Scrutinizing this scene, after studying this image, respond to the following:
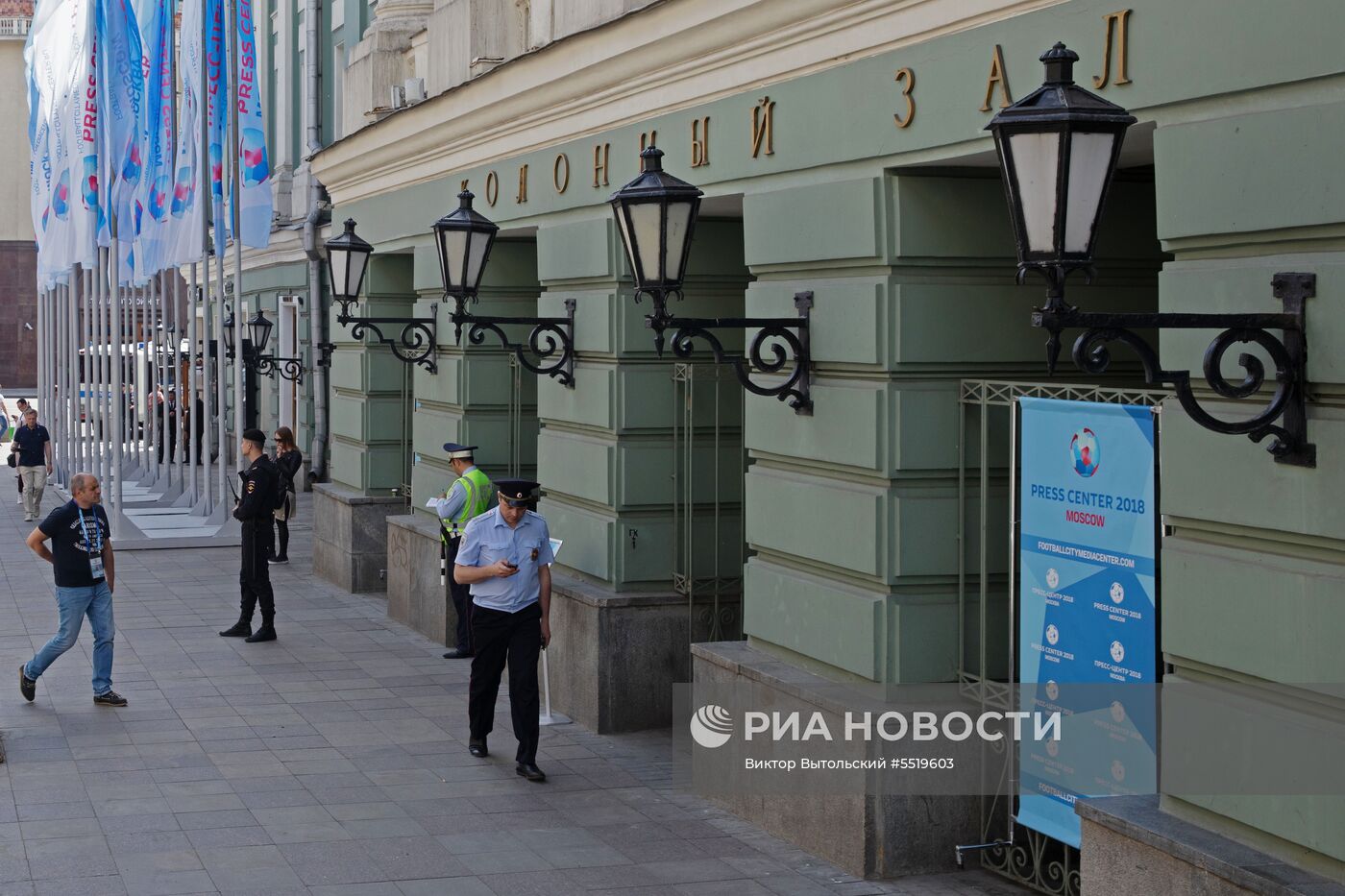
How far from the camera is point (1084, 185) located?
16.8 feet

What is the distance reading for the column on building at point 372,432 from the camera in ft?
55.6

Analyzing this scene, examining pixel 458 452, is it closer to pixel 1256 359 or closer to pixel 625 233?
pixel 625 233

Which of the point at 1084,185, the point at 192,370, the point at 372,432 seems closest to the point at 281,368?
the point at 192,370

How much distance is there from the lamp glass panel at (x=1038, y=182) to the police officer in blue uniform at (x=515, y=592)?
486 cm

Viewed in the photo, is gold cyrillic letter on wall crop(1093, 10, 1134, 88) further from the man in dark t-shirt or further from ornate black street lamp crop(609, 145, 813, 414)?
the man in dark t-shirt

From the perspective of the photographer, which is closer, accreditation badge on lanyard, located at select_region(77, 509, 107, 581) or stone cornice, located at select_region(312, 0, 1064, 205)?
stone cornice, located at select_region(312, 0, 1064, 205)

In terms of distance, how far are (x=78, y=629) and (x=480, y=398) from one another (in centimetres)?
385

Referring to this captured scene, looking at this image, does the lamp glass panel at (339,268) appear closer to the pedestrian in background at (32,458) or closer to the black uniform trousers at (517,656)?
the black uniform trousers at (517,656)

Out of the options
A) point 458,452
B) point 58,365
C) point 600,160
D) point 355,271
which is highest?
point 600,160

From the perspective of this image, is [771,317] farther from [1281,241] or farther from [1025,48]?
[1281,241]

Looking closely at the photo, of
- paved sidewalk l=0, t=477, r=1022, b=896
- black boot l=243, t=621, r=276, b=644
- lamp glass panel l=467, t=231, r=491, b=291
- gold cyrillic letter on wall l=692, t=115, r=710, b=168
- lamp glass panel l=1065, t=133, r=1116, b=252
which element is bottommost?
paved sidewalk l=0, t=477, r=1022, b=896

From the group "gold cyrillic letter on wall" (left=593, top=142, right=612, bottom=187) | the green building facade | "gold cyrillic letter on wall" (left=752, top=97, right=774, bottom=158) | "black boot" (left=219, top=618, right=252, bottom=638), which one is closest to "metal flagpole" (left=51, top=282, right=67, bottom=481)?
"black boot" (left=219, top=618, right=252, bottom=638)

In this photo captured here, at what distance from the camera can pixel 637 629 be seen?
10.8m

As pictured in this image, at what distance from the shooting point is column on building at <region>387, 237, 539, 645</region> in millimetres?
13883
